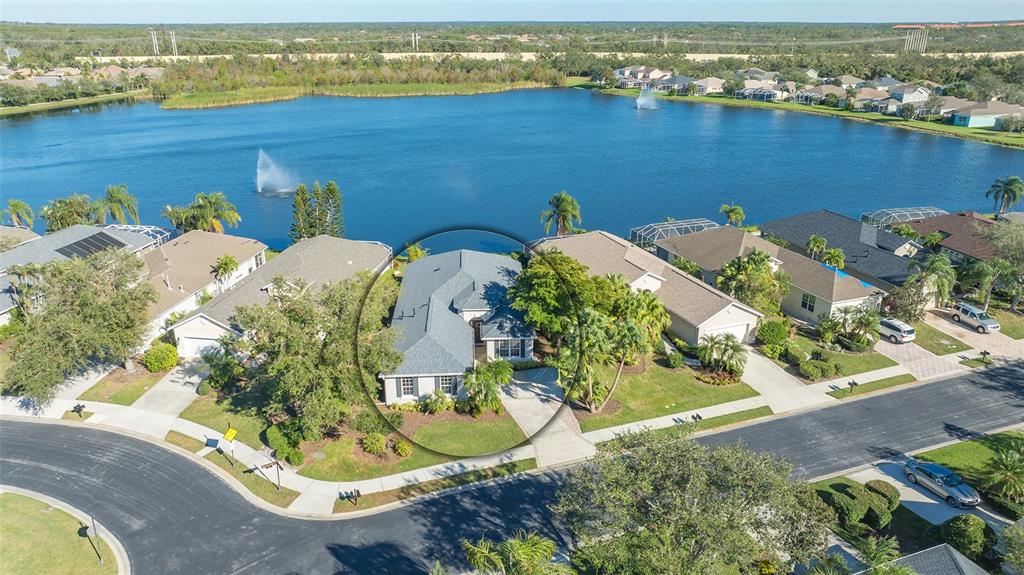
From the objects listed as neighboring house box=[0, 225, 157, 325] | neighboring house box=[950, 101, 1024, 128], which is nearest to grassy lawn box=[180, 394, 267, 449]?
neighboring house box=[0, 225, 157, 325]

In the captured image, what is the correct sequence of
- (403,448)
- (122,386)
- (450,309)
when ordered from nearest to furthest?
1. (403,448)
2. (122,386)
3. (450,309)

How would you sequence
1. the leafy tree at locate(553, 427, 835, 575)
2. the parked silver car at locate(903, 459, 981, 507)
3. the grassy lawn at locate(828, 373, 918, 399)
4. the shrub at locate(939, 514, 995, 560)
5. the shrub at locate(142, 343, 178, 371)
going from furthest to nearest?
the shrub at locate(142, 343, 178, 371) < the grassy lawn at locate(828, 373, 918, 399) < the parked silver car at locate(903, 459, 981, 507) < the shrub at locate(939, 514, 995, 560) < the leafy tree at locate(553, 427, 835, 575)

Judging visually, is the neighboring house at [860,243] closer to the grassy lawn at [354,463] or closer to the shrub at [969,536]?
the shrub at [969,536]

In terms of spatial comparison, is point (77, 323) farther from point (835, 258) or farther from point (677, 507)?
point (835, 258)

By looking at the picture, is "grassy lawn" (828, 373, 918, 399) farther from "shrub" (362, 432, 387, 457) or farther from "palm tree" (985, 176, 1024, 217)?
"palm tree" (985, 176, 1024, 217)

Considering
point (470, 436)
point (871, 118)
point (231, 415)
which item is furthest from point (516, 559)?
point (871, 118)

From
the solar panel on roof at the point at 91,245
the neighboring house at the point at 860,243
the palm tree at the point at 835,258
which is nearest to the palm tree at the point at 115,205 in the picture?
the solar panel on roof at the point at 91,245
